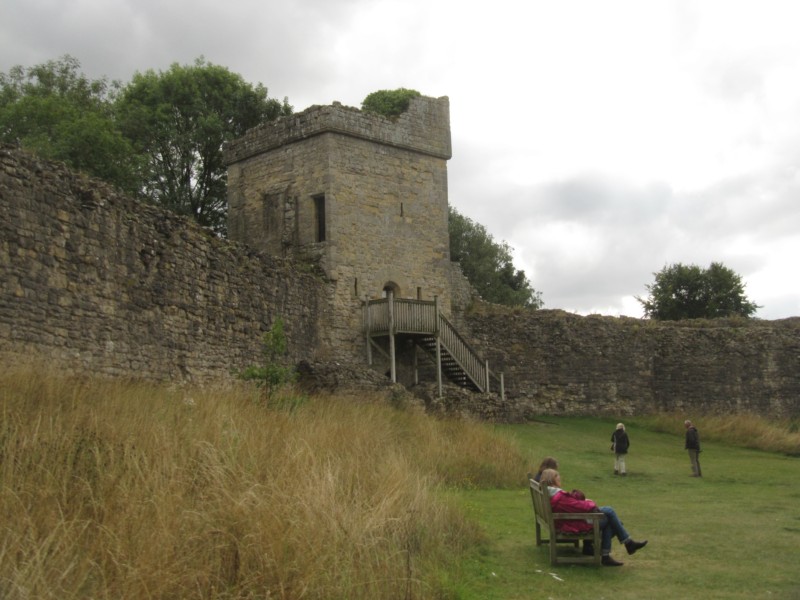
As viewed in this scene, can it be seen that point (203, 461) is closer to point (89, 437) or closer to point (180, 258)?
point (89, 437)

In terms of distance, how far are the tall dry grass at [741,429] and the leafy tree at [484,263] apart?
74.6ft

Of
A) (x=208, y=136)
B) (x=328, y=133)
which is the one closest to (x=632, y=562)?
(x=328, y=133)

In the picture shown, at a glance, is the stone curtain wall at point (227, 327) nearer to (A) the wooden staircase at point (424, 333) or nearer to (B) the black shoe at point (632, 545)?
(A) the wooden staircase at point (424, 333)

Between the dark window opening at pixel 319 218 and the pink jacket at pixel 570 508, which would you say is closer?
the pink jacket at pixel 570 508

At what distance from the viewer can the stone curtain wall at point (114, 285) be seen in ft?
39.9

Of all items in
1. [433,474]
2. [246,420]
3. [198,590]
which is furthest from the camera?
[433,474]

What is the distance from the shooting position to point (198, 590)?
5.82m

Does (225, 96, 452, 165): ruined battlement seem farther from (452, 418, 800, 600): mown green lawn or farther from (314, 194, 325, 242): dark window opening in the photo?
(452, 418, 800, 600): mown green lawn

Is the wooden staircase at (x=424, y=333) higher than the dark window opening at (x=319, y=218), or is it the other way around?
the dark window opening at (x=319, y=218)

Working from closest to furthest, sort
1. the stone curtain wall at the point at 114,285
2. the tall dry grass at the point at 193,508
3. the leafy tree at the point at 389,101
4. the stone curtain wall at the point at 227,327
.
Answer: the tall dry grass at the point at 193,508
the stone curtain wall at the point at 114,285
the stone curtain wall at the point at 227,327
the leafy tree at the point at 389,101

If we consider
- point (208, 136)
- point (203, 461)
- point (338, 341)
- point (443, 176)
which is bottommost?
point (203, 461)

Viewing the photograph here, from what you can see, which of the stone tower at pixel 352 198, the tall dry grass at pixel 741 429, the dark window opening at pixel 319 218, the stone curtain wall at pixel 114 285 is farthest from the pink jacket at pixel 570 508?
the dark window opening at pixel 319 218

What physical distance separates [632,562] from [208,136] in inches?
→ 1227

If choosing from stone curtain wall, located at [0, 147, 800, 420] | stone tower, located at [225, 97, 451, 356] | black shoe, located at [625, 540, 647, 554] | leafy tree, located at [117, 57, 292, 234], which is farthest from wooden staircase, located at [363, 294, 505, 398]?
black shoe, located at [625, 540, 647, 554]
